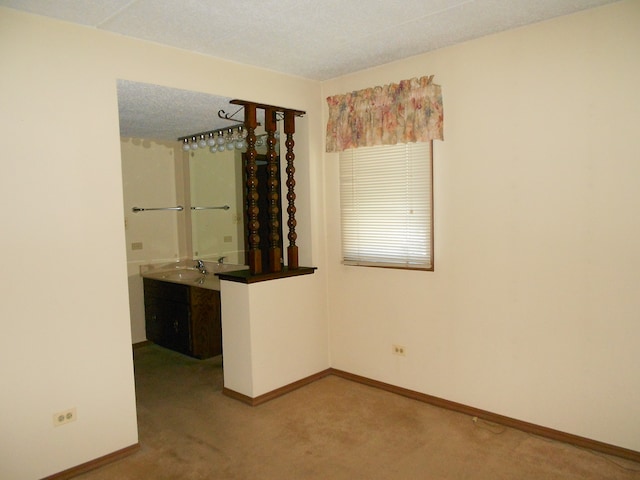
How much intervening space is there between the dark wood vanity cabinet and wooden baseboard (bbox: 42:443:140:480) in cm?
170

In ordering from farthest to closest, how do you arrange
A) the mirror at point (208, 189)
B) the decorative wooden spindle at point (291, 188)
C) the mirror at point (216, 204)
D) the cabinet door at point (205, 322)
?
the mirror at point (216, 204)
the mirror at point (208, 189)
the cabinet door at point (205, 322)
the decorative wooden spindle at point (291, 188)

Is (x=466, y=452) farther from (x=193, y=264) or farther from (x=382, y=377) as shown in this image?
(x=193, y=264)

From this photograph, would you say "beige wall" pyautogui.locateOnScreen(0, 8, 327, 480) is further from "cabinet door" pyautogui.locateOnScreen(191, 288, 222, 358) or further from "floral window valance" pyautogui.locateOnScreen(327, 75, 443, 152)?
"cabinet door" pyautogui.locateOnScreen(191, 288, 222, 358)

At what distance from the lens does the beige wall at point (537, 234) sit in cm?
254

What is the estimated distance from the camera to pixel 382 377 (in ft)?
12.1

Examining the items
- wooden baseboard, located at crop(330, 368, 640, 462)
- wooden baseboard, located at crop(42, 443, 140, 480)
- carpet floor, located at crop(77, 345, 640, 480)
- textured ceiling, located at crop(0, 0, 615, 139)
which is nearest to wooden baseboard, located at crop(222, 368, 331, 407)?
carpet floor, located at crop(77, 345, 640, 480)

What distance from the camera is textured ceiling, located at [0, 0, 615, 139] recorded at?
2.38 meters

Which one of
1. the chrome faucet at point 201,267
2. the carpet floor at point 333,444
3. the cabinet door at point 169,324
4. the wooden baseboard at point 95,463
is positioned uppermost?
the chrome faucet at point 201,267

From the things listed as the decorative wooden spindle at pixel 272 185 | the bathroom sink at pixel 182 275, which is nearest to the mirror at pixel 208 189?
the bathroom sink at pixel 182 275

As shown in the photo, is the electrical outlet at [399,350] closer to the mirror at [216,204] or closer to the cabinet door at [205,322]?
the cabinet door at [205,322]

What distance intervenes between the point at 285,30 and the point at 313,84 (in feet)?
3.85

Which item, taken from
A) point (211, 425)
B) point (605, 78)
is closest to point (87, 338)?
point (211, 425)

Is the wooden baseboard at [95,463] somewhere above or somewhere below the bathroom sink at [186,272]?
below

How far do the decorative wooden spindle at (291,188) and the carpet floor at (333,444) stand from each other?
44.3 inches
